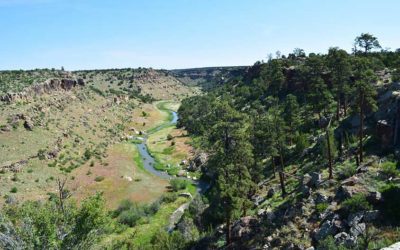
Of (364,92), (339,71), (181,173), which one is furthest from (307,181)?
(181,173)

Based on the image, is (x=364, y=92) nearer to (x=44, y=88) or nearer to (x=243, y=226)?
(x=243, y=226)

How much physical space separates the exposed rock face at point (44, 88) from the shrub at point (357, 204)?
10197 cm

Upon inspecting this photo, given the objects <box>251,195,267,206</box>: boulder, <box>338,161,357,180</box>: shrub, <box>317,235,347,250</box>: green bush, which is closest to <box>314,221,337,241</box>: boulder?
<box>317,235,347,250</box>: green bush

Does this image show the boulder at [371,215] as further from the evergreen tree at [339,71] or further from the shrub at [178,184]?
the shrub at [178,184]

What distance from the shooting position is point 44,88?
445ft

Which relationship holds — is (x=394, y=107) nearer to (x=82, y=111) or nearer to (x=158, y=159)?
(x=158, y=159)

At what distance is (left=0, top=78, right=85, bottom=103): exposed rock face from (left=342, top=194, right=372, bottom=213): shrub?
10197 centimetres

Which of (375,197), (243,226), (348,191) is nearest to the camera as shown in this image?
(375,197)

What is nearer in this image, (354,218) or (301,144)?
(354,218)

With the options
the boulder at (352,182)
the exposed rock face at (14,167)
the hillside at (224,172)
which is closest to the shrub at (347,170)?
the hillside at (224,172)

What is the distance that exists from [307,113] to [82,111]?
92079 millimetres

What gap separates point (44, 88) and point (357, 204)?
12009 cm

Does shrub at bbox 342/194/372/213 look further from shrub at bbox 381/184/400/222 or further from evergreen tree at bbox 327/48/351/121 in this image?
evergreen tree at bbox 327/48/351/121

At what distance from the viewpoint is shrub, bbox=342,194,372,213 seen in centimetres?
4041
